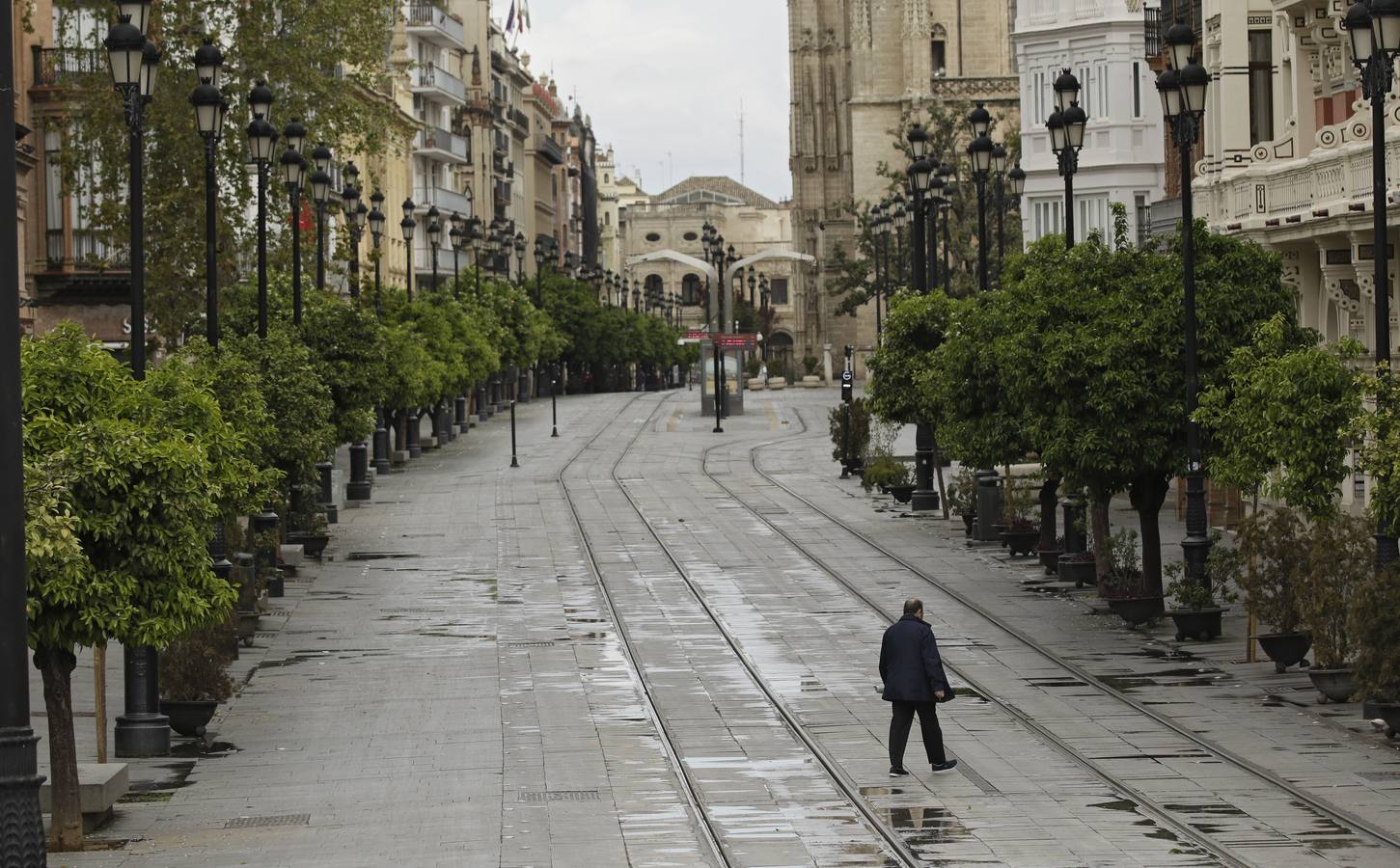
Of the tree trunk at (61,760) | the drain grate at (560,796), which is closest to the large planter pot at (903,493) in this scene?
the drain grate at (560,796)

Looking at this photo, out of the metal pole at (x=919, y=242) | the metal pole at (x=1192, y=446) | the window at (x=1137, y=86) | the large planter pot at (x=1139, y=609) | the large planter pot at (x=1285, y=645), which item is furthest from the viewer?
the window at (x=1137, y=86)

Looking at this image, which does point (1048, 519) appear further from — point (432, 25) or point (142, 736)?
point (432, 25)

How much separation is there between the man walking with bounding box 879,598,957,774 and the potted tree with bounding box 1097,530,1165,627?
31.0 ft

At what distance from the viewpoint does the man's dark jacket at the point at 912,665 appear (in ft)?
58.7

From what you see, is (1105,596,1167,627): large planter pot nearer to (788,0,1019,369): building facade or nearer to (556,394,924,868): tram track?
(556,394,924,868): tram track

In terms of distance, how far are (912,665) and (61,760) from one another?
20.9 feet

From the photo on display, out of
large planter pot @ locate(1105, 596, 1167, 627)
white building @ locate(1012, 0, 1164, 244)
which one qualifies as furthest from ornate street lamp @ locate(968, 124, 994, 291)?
white building @ locate(1012, 0, 1164, 244)

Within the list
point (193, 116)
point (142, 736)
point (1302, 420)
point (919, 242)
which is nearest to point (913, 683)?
point (1302, 420)

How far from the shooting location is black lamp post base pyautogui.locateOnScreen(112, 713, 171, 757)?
1964 centimetres

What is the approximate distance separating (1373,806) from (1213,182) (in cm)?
2475

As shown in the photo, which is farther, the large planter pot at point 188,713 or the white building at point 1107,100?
the white building at point 1107,100

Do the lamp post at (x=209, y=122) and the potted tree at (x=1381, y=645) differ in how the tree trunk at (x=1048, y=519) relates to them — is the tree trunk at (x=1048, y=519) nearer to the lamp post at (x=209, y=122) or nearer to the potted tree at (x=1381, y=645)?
the lamp post at (x=209, y=122)

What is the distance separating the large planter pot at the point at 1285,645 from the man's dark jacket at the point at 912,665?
6181 mm

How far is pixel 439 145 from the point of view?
105 m
